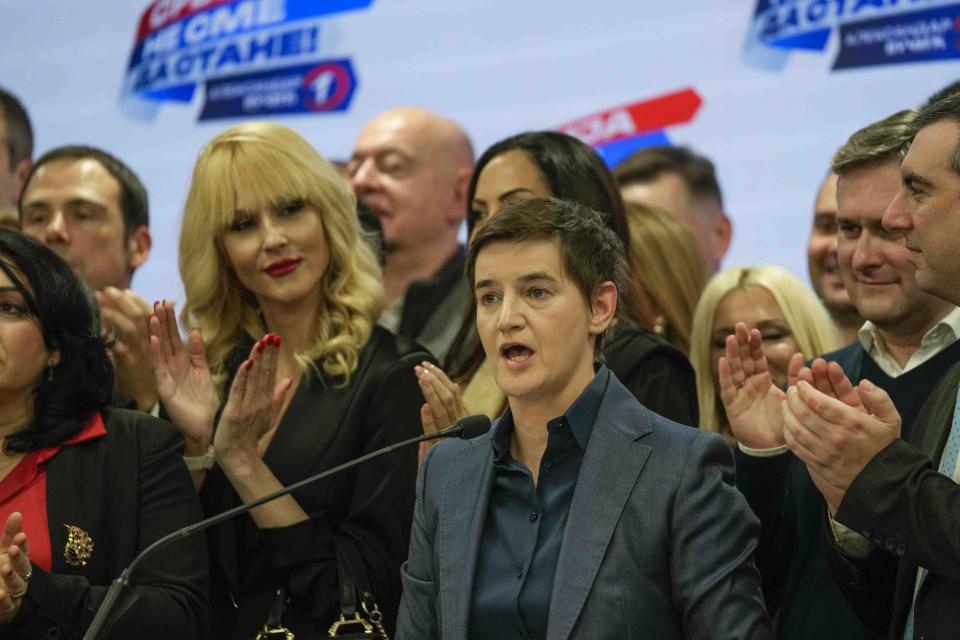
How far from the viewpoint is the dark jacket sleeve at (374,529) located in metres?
2.95

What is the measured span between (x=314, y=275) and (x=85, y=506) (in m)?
0.86

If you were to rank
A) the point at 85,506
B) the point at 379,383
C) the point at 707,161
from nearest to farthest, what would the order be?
the point at 85,506 → the point at 379,383 → the point at 707,161

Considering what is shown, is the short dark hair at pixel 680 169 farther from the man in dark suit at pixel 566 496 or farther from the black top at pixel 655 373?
the man in dark suit at pixel 566 496

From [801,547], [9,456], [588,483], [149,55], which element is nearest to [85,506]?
[9,456]

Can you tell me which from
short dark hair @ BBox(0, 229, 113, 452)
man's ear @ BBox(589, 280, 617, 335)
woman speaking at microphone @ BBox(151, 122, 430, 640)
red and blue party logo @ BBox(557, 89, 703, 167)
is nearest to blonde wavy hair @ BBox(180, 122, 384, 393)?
woman speaking at microphone @ BBox(151, 122, 430, 640)

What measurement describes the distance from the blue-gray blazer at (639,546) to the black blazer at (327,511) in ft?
1.74

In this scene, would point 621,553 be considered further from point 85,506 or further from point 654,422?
point 85,506

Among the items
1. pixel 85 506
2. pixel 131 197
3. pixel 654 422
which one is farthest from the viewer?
pixel 131 197

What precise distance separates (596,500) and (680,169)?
2.80m

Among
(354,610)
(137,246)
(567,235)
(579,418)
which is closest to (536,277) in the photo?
(567,235)

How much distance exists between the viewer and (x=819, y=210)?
3822 millimetres

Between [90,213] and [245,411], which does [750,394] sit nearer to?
[245,411]

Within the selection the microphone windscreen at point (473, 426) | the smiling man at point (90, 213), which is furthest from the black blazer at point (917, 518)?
the smiling man at point (90, 213)

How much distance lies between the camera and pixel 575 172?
11.1ft
